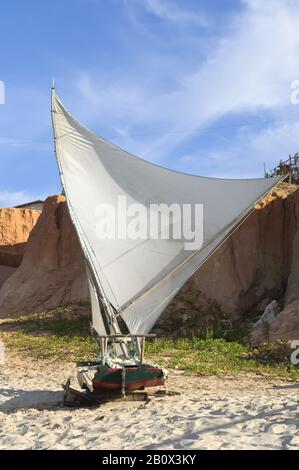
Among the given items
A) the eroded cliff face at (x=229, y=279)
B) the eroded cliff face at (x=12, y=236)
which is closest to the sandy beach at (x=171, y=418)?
the eroded cliff face at (x=229, y=279)

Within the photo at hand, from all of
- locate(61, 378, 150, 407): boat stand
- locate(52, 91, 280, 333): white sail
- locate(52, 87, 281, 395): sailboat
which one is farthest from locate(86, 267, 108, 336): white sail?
locate(61, 378, 150, 407): boat stand

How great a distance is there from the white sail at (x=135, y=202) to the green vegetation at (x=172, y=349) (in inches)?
85.5

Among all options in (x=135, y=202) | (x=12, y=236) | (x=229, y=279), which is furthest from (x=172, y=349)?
(x=12, y=236)

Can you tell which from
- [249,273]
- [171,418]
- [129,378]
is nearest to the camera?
[171,418]

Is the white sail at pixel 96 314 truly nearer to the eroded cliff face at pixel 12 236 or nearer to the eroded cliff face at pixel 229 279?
the eroded cliff face at pixel 229 279

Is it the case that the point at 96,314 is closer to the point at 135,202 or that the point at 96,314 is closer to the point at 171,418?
the point at 171,418

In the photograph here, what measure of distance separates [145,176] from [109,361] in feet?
13.8

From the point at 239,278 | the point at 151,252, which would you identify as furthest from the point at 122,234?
the point at 239,278

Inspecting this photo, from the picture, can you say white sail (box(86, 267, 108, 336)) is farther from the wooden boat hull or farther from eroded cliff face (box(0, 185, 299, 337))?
eroded cliff face (box(0, 185, 299, 337))

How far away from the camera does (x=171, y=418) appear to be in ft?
21.5

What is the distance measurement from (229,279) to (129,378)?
10.5 metres

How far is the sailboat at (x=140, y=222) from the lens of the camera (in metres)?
8.95

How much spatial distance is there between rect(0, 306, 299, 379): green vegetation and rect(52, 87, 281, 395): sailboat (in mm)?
2137

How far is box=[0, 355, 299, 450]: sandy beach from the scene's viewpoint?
546 cm
